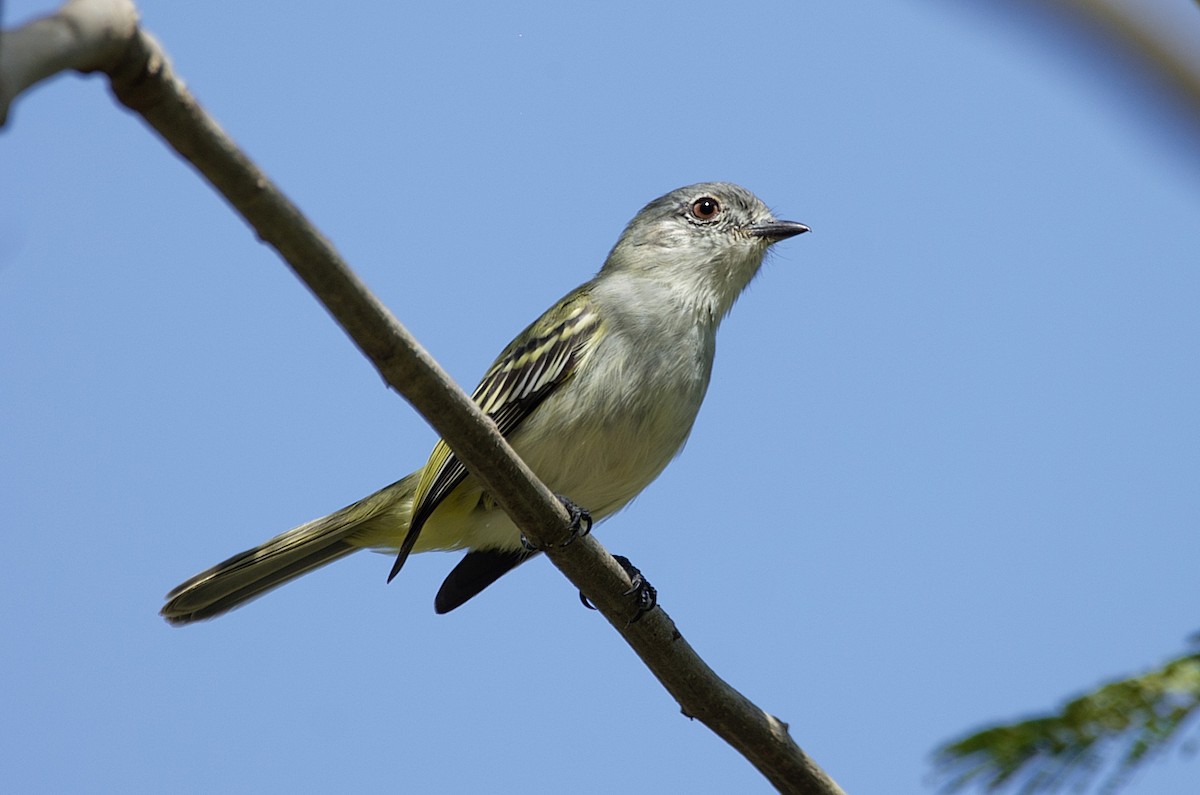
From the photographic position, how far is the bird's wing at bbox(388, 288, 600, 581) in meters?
6.25

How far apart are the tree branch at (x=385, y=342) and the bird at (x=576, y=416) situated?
3.14 feet

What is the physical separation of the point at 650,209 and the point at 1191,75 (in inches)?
273

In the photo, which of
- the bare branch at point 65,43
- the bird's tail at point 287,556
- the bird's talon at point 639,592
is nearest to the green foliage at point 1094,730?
the bare branch at point 65,43

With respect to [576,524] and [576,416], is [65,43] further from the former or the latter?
[576,416]

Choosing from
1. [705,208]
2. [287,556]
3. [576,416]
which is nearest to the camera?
[576,416]

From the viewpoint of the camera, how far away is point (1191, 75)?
58.6 inches

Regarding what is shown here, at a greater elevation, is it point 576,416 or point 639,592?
point 576,416

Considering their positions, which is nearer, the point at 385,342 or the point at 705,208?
the point at 385,342

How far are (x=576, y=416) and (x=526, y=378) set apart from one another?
41 centimetres

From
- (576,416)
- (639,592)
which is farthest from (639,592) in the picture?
(576,416)

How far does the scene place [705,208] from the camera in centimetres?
805

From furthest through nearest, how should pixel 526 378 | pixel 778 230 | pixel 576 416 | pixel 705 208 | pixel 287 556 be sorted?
pixel 705 208 < pixel 778 230 < pixel 287 556 < pixel 526 378 < pixel 576 416

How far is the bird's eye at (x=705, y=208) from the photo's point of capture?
7996mm

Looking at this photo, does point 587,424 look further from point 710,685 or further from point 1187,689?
point 1187,689
